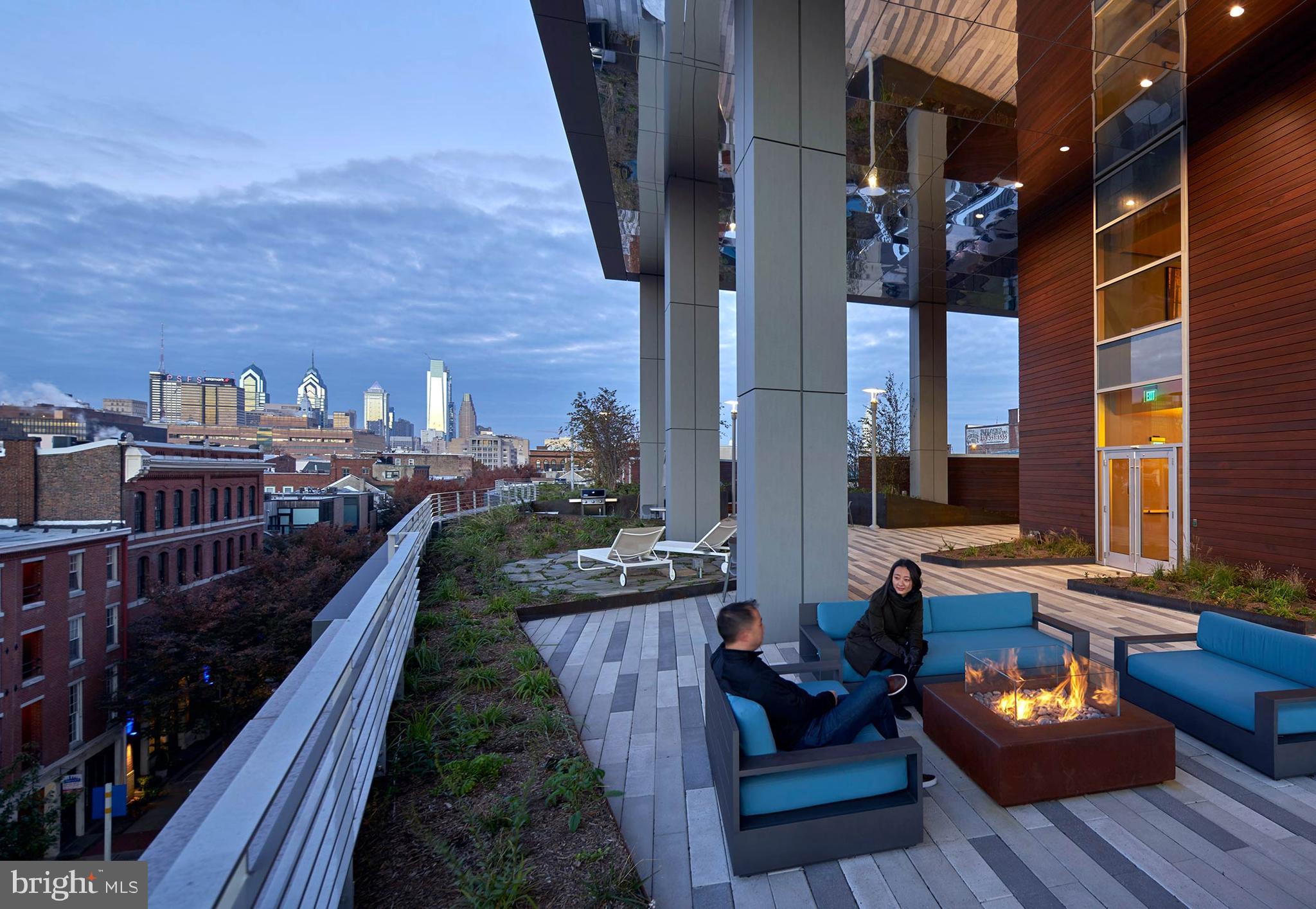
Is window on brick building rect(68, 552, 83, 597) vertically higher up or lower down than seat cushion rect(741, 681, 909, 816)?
lower down

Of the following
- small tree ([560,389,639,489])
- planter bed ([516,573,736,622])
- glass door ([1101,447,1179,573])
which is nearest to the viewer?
planter bed ([516,573,736,622])

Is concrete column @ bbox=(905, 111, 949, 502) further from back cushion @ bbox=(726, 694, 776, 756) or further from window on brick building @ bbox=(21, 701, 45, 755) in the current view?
window on brick building @ bbox=(21, 701, 45, 755)

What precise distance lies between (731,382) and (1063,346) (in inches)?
428

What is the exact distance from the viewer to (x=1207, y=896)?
2.13 metres

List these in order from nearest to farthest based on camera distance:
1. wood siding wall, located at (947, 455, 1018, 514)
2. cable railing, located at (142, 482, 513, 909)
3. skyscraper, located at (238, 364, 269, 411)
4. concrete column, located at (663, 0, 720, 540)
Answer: cable railing, located at (142, 482, 513, 909), concrete column, located at (663, 0, 720, 540), wood siding wall, located at (947, 455, 1018, 514), skyscraper, located at (238, 364, 269, 411)

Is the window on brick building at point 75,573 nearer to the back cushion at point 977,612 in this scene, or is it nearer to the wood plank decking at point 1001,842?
the wood plank decking at point 1001,842

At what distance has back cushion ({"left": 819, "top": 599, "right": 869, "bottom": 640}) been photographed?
13.7 feet

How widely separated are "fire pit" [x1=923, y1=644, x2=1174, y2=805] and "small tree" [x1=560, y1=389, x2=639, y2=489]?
52.9ft

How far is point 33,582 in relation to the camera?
53.3ft

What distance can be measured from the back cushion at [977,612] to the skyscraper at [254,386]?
18411 cm

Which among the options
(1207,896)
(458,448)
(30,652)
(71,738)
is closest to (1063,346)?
(1207,896)

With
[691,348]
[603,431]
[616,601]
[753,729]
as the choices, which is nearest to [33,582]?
[603,431]

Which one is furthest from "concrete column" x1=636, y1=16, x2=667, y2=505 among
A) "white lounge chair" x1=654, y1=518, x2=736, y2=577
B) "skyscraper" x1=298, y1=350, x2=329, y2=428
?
"skyscraper" x1=298, y1=350, x2=329, y2=428

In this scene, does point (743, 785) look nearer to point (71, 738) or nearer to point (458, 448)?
point (71, 738)
